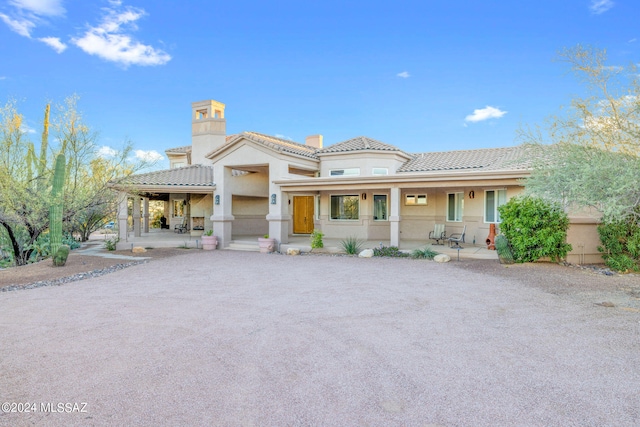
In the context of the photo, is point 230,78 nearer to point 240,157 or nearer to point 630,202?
point 240,157

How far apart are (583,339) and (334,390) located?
13.2 ft

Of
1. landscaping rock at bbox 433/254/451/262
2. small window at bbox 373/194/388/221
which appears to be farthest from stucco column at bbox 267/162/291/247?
landscaping rock at bbox 433/254/451/262

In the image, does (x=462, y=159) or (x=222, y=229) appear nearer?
(x=222, y=229)

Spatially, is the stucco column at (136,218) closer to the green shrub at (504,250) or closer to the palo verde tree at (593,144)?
the green shrub at (504,250)

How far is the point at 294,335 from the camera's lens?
582 centimetres

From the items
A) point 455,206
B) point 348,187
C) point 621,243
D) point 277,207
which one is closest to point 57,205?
point 277,207

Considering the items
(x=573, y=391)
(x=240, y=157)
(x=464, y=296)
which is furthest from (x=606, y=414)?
(x=240, y=157)

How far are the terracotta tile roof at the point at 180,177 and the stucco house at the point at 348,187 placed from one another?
0.05 meters

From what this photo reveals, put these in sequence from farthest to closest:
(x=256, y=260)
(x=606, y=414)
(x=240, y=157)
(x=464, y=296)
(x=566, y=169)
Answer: (x=240, y=157) → (x=256, y=260) → (x=566, y=169) → (x=464, y=296) → (x=606, y=414)

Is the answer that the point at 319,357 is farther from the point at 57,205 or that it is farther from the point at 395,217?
the point at 57,205

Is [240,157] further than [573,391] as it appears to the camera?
Yes

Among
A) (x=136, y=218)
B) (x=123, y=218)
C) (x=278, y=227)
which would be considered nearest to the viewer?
(x=278, y=227)

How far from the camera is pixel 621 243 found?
11484 mm

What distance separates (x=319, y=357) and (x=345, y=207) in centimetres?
1466
